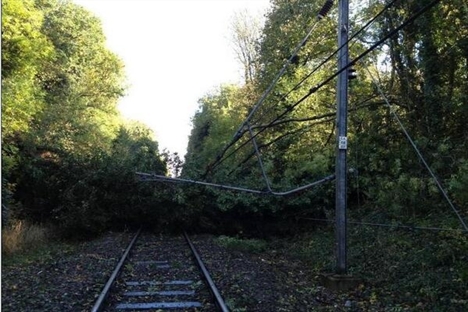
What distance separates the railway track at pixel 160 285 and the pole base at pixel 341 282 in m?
2.28

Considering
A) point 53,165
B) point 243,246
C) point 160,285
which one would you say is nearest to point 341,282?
point 160,285

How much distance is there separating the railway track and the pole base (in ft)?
7.48

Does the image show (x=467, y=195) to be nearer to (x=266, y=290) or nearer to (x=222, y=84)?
(x=266, y=290)

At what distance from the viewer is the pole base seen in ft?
30.7

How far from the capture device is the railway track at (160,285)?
24.6ft

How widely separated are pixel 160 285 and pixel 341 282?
11.1 ft

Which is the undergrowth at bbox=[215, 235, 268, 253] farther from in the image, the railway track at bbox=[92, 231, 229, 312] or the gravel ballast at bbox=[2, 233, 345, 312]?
the railway track at bbox=[92, 231, 229, 312]

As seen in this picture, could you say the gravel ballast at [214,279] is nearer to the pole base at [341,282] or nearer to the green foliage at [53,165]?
the pole base at [341,282]

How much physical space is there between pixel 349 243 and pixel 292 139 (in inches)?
302

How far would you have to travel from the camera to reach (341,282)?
9.38m

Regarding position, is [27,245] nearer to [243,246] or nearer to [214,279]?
[243,246]

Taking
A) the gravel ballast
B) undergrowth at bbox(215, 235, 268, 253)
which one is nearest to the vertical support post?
the gravel ballast

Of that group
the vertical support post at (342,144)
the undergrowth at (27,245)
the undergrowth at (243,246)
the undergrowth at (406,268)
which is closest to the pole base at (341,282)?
the undergrowth at (406,268)

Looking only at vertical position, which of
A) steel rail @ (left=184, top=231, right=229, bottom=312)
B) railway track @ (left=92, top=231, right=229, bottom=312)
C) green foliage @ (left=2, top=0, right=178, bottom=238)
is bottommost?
railway track @ (left=92, top=231, right=229, bottom=312)
